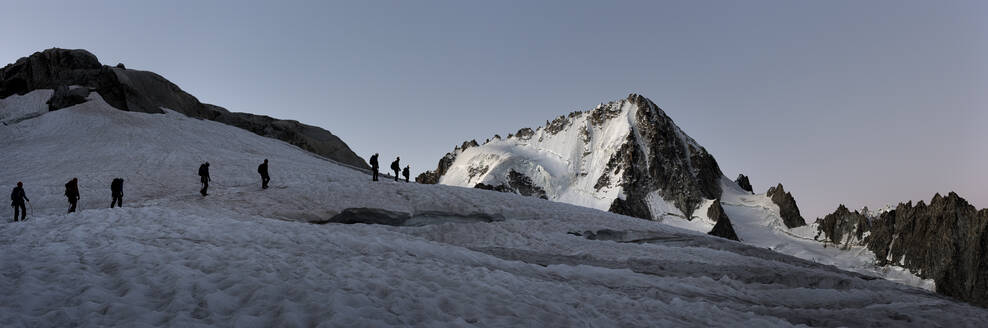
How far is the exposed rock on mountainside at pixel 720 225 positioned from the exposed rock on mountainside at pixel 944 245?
99.5 feet

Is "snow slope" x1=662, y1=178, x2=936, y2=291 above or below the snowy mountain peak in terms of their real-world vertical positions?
below

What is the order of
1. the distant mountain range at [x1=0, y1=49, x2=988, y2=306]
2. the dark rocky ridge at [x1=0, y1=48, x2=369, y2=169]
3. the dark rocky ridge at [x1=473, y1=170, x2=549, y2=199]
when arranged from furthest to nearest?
the dark rocky ridge at [x1=473, y1=170, x2=549, y2=199] < the distant mountain range at [x1=0, y1=49, x2=988, y2=306] < the dark rocky ridge at [x1=0, y1=48, x2=369, y2=169]

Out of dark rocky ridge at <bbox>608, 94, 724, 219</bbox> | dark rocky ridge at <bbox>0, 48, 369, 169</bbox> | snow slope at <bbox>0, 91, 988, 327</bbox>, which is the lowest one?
snow slope at <bbox>0, 91, 988, 327</bbox>

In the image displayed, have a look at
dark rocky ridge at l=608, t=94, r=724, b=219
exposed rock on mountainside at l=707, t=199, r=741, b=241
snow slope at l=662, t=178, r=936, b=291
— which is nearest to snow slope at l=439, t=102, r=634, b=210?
dark rocky ridge at l=608, t=94, r=724, b=219

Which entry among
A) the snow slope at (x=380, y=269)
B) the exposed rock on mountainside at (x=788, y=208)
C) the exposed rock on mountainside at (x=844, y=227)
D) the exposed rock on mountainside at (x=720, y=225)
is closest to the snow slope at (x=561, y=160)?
the exposed rock on mountainside at (x=720, y=225)

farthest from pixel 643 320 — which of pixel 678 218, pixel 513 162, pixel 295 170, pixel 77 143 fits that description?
pixel 513 162

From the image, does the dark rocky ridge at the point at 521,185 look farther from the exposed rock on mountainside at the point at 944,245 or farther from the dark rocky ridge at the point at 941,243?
the exposed rock on mountainside at the point at 944,245

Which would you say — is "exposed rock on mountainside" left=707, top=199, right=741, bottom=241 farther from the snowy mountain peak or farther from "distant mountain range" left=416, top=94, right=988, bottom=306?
the snowy mountain peak

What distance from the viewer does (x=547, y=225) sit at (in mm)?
24172

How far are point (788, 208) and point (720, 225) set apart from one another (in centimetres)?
3818

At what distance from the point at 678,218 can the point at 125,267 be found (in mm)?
135719

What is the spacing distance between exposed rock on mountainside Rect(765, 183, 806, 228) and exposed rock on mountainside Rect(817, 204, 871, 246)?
556 centimetres

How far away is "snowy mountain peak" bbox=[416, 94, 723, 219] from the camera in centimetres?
14338

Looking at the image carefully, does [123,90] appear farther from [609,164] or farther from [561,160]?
[561,160]
